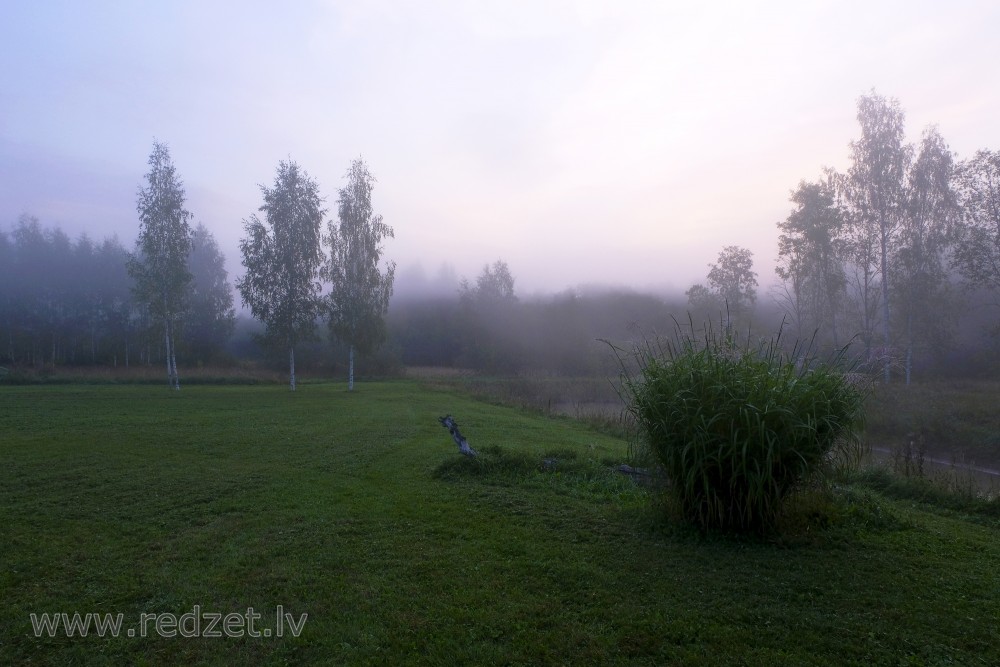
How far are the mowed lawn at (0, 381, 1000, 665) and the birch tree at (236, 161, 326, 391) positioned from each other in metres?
21.1

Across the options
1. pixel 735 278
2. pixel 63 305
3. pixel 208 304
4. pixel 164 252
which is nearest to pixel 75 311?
pixel 63 305

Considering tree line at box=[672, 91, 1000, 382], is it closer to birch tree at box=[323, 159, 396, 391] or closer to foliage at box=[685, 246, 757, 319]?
foliage at box=[685, 246, 757, 319]

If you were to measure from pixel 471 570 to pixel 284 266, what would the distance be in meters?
27.9

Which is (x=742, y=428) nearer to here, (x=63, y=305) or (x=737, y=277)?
(x=737, y=277)

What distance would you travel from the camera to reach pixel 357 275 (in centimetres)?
3178

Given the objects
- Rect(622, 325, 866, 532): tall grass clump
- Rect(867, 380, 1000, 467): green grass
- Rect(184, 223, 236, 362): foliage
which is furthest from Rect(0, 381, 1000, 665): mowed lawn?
Rect(184, 223, 236, 362): foliage

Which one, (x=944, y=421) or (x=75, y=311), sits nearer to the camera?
(x=944, y=421)

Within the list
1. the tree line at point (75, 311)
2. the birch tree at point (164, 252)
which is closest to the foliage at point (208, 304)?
the tree line at point (75, 311)

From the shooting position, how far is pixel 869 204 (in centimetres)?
2675

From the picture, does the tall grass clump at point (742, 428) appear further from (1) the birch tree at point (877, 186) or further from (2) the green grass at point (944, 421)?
(1) the birch tree at point (877, 186)

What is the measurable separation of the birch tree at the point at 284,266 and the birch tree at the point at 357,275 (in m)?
1.21

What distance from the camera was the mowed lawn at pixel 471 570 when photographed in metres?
3.54

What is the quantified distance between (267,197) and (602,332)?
30.9 metres

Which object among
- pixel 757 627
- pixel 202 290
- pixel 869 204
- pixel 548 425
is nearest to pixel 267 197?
pixel 548 425
